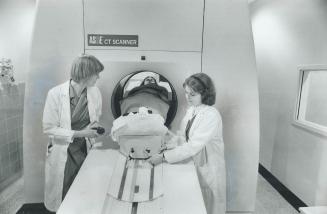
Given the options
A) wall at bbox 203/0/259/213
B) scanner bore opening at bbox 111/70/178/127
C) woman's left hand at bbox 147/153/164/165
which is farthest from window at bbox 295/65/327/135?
woman's left hand at bbox 147/153/164/165

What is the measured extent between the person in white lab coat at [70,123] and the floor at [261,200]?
1.24 feet

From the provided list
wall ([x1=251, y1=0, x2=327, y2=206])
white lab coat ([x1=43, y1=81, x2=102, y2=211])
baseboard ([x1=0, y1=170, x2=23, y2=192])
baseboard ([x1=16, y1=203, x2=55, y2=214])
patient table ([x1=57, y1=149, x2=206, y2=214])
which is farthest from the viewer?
baseboard ([x1=0, y1=170, x2=23, y2=192])

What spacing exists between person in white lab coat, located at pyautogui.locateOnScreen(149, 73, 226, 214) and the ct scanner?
0.21 ft

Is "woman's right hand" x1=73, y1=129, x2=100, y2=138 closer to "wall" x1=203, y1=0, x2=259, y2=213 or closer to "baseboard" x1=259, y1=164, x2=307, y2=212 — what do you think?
"wall" x1=203, y1=0, x2=259, y2=213

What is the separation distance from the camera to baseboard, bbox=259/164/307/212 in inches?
79.4

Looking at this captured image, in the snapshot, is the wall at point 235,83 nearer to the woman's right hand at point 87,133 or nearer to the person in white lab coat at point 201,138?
the person in white lab coat at point 201,138

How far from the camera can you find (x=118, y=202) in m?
1.05

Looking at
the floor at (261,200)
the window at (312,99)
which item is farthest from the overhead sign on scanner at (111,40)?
the window at (312,99)

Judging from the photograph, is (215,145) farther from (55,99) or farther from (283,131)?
(283,131)

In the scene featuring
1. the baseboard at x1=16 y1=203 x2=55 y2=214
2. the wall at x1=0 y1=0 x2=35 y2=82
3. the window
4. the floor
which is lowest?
the floor

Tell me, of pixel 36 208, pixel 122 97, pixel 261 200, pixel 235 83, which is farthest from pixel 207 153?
pixel 261 200

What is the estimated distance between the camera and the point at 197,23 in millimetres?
1347

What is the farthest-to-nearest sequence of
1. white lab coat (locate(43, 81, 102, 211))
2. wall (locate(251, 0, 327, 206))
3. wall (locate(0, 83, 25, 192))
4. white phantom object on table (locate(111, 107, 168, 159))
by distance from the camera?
wall (locate(0, 83, 25, 192))
wall (locate(251, 0, 327, 206))
white lab coat (locate(43, 81, 102, 211))
white phantom object on table (locate(111, 107, 168, 159))

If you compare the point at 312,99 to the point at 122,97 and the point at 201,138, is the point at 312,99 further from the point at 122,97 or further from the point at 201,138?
the point at 122,97
